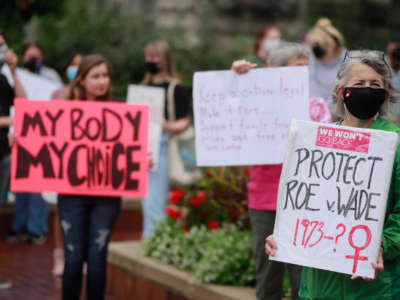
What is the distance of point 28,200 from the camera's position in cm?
944

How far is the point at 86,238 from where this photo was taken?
5.52 m

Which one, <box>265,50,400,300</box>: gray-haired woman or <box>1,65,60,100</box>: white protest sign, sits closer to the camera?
<box>265,50,400,300</box>: gray-haired woman

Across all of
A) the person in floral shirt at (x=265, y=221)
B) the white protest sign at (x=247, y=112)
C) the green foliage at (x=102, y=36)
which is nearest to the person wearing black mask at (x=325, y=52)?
the white protest sign at (x=247, y=112)

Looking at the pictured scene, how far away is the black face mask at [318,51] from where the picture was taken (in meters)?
7.35

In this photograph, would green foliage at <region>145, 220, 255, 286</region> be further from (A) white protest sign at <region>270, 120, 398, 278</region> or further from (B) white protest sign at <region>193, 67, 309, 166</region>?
(A) white protest sign at <region>270, 120, 398, 278</region>

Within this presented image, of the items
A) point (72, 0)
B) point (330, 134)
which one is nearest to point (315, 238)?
point (330, 134)

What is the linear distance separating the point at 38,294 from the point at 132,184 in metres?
1.92

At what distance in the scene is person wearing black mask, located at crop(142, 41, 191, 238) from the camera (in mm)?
7820

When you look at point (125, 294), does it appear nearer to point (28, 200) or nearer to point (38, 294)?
point (38, 294)

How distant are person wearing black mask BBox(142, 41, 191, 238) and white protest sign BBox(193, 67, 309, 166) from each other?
2572 mm

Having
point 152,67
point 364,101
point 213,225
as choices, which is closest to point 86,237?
point 213,225

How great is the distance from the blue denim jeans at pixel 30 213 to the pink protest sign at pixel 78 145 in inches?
141

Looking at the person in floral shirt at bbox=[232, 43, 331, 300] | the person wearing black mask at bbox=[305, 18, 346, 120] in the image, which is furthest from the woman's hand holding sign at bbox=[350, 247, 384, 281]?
the person wearing black mask at bbox=[305, 18, 346, 120]

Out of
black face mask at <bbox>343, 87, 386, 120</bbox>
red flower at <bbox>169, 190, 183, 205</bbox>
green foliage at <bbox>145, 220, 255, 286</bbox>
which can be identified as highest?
black face mask at <bbox>343, 87, 386, 120</bbox>
